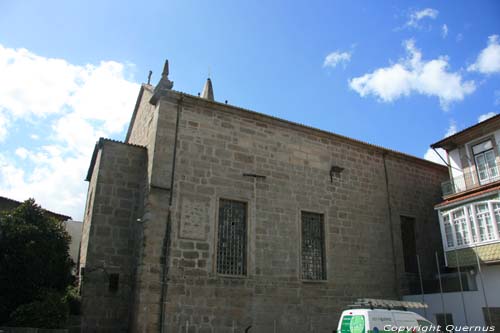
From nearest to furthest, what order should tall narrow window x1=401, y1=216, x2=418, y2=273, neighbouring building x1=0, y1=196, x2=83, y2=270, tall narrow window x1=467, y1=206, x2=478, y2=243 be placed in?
1. tall narrow window x1=467, y1=206, x2=478, y2=243
2. tall narrow window x1=401, y1=216, x2=418, y2=273
3. neighbouring building x1=0, y1=196, x2=83, y2=270

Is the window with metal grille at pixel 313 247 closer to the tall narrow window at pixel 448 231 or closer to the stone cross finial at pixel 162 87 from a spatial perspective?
the tall narrow window at pixel 448 231

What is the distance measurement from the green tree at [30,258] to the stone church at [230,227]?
817mm

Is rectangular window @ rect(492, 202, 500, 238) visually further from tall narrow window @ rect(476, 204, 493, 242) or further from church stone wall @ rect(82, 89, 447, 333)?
church stone wall @ rect(82, 89, 447, 333)

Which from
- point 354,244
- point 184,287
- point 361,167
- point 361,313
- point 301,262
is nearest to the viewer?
point 361,313

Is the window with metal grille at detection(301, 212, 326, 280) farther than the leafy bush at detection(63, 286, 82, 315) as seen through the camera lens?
Yes

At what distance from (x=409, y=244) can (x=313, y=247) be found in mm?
4901

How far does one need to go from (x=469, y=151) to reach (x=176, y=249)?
12.2 m

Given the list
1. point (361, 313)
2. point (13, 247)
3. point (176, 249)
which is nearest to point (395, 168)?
point (361, 313)

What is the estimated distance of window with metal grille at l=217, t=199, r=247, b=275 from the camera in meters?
12.4

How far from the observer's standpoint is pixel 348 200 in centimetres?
1530

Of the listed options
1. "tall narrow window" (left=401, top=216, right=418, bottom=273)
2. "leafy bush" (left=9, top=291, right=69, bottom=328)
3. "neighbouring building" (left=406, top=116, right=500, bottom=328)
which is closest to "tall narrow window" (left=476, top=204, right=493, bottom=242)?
"neighbouring building" (left=406, top=116, right=500, bottom=328)

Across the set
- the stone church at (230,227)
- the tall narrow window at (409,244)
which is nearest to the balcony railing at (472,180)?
the tall narrow window at (409,244)

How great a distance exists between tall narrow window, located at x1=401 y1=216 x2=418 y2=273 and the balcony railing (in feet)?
5.88

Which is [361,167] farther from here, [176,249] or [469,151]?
[176,249]
